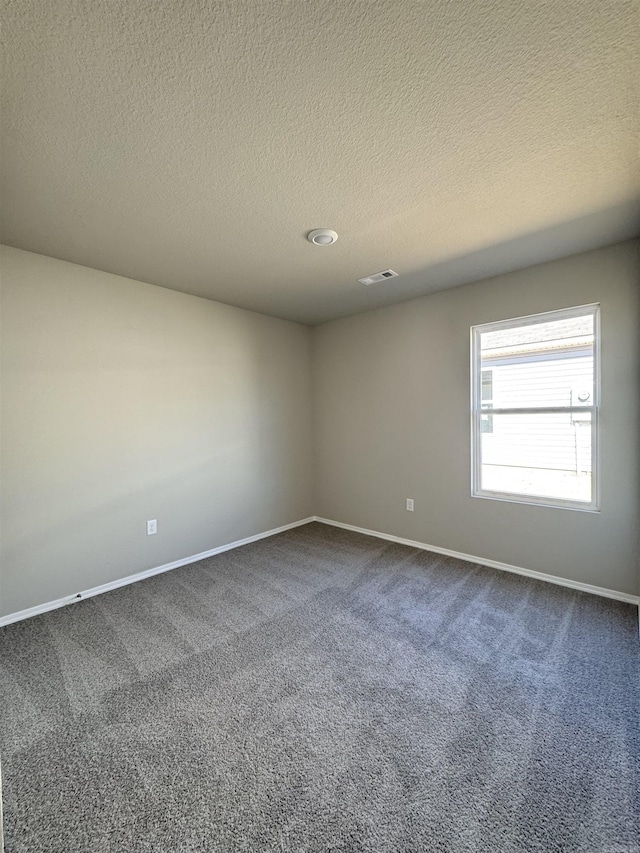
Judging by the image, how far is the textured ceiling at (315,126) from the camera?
42.8 inches

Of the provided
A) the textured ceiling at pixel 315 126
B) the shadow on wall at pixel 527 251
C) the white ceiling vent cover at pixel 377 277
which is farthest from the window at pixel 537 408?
the white ceiling vent cover at pixel 377 277

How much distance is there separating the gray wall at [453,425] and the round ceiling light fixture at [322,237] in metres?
1.03

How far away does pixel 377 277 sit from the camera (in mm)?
3020

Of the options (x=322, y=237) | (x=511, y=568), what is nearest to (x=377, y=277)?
(x=322, y=237)

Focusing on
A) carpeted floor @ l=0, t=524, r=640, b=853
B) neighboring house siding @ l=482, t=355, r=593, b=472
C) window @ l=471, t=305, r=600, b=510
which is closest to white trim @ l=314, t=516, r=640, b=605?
carpeted floor @ l=0, t=524, r=640, b=853

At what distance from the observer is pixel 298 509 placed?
14.6ft

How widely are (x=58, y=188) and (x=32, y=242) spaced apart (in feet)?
2.59

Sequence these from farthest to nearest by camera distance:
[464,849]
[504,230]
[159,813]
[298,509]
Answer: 1. [298,509]
2. [504,230]
3. [159,813]
4. [464,849]

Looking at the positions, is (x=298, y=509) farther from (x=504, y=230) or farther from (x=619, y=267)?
(x=619, y=267)

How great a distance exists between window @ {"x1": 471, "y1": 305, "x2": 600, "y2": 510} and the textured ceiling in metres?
0.72

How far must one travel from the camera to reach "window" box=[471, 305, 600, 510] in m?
2.71

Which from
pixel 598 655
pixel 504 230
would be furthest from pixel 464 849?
pixel 504 230

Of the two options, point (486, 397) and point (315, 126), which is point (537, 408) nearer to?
point (486, 397)

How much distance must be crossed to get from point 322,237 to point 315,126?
0.85 meters
